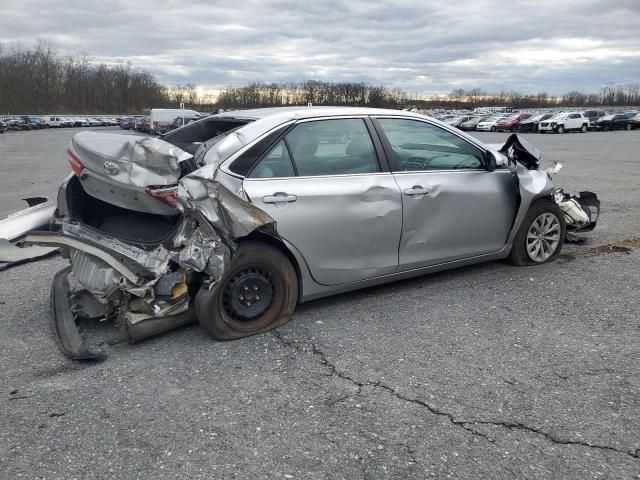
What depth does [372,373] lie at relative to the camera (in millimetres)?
3516

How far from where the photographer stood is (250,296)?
4.03 metres

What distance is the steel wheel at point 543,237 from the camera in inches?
216

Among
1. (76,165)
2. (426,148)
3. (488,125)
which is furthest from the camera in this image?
(488,125)

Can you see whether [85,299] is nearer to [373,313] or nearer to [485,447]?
[373,313]

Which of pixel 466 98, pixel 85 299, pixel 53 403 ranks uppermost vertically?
pixel 466 98

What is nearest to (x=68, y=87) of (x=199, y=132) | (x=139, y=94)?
(x=139, y=94)

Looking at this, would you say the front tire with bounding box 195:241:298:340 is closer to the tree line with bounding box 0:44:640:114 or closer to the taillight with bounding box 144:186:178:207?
the taillight with bounding box 144:186:178:207

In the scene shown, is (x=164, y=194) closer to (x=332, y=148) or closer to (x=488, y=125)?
(x=332, y=148)

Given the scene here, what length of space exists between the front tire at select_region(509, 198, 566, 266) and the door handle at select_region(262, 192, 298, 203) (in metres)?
2.53

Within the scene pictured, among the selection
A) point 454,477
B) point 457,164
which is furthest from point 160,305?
point 457,164

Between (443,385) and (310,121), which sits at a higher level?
(310,121)

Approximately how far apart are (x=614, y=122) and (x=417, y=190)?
154ft

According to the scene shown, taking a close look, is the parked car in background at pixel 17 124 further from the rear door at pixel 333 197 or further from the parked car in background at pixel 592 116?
the rear door at pixel 333 197

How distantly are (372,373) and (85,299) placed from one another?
86.7 inches
